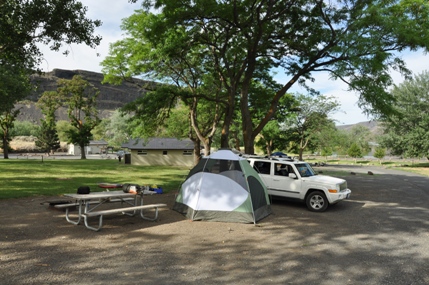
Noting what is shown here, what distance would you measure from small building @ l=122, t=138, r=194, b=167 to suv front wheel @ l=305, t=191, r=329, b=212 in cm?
3178

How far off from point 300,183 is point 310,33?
356 inches

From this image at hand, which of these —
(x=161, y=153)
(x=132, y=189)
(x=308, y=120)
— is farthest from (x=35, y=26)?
(x=308, y=120)

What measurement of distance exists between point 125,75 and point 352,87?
54.7 ft

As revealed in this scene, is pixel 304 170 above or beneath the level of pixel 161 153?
beneath

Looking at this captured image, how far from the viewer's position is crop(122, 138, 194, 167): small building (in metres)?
42.2

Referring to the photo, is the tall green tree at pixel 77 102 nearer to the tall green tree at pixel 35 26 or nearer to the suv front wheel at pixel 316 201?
the tall green tree at pixel 35 26

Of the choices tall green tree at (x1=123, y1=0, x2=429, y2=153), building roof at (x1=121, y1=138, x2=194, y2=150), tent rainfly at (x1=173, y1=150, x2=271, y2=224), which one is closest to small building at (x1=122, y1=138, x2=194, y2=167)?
building roof at (x1=121, y1=138, x2=194, y2=150)

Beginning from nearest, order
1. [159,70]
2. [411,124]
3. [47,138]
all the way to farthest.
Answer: [159,70] < [411,124] < [47,138]

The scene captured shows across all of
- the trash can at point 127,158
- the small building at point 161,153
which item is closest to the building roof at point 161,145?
the small building at point 161,153

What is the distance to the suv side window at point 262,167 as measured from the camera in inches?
478

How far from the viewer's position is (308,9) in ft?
51.1

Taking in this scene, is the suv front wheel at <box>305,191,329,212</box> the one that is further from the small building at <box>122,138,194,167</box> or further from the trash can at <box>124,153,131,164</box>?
the trash can at <box>124,153,131,164</box>

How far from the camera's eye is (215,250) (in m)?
6.59

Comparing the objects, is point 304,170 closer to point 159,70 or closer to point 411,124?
point 159,70
